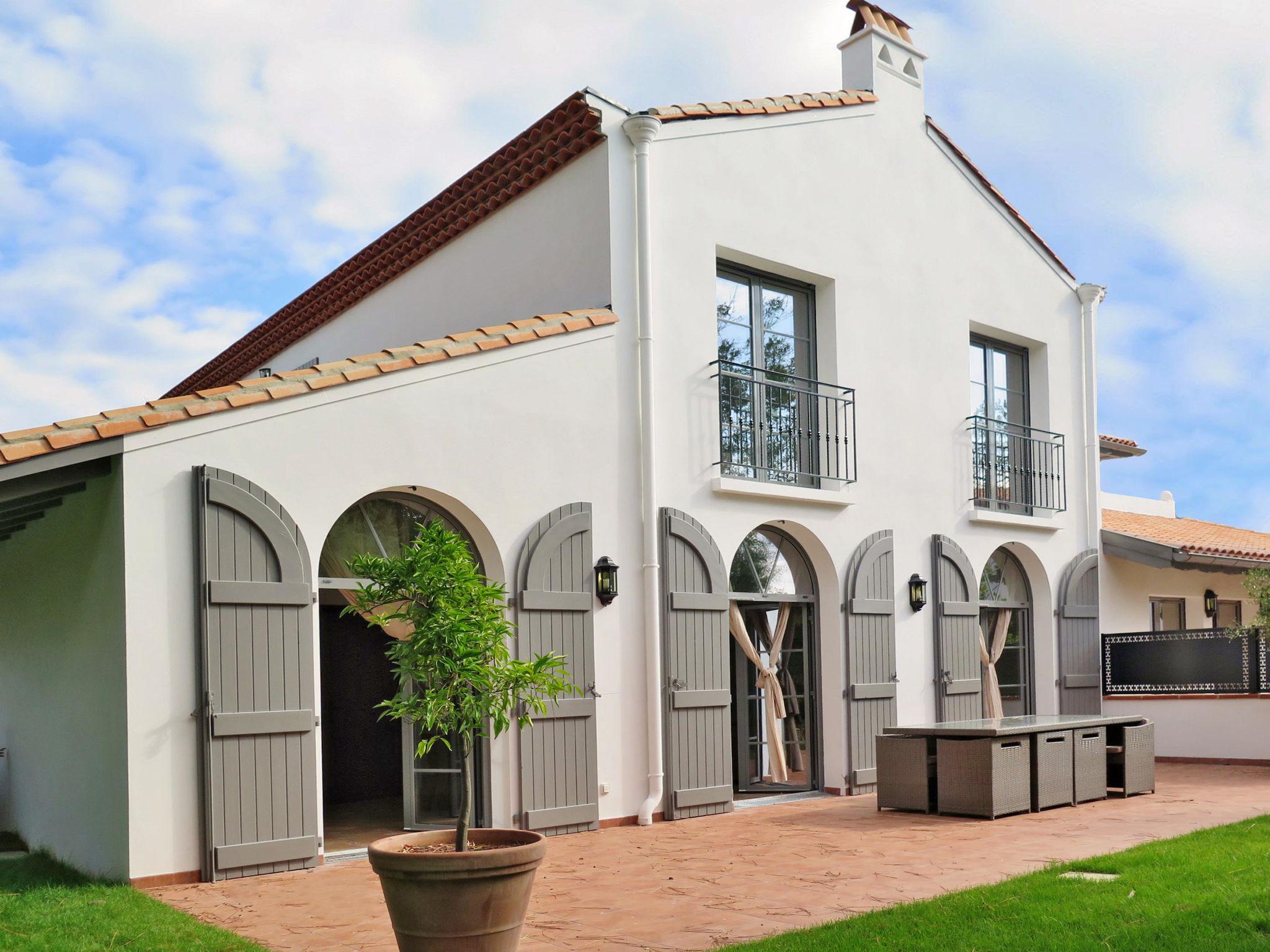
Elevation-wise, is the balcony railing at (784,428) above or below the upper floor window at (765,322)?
below

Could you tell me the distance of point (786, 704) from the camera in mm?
11195

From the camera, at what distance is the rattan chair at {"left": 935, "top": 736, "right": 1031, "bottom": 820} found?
892cm

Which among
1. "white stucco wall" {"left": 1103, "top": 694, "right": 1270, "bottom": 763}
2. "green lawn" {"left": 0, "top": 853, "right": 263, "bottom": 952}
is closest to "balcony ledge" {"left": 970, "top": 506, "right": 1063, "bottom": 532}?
"white stucco wall" {"left": 1103, "top": 694, "right": 1270, "bottom": 763}

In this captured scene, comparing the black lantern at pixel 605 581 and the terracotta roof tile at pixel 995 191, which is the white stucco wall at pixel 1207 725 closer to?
the terracotta roof tile at pixel 995 191

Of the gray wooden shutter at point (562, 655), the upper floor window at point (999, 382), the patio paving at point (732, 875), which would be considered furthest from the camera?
the upper floor window at point (999, 382)

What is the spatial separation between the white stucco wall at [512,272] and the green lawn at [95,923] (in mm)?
5593

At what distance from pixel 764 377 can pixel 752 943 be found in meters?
6.58

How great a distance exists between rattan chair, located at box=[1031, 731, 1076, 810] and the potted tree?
5.62 metres

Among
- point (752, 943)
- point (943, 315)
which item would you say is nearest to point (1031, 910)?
point (752, 943)

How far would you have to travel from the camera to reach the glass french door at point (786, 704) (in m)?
11.1

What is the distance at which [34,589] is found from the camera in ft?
28.2

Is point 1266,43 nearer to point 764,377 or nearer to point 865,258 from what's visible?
point 865,258

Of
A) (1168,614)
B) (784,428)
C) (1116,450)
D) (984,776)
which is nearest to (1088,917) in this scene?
(984,776)

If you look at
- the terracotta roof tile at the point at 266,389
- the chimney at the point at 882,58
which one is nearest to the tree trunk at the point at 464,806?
the terracotta roof tile at the point at 266,389
